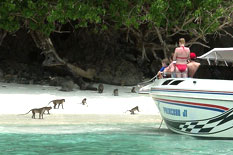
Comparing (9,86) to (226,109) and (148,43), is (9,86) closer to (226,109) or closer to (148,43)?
(148,43)

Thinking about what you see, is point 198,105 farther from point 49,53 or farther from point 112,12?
point 49,53

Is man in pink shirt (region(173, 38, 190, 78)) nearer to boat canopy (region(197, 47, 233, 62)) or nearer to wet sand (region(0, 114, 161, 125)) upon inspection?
boat canopy (region(197, 47, 233, 62))

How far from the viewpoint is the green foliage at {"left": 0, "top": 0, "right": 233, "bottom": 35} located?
17.4m

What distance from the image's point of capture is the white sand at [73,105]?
12.7 meters

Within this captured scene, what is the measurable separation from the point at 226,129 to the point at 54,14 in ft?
31.3

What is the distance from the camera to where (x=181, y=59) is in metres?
10.8

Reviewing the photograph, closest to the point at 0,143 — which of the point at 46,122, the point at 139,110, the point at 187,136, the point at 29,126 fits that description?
the point at 29,126

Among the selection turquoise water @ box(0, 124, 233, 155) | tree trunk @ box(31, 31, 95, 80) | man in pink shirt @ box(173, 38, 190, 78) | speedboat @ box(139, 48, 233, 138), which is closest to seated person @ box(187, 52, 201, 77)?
man in pink shirt @ box(173, 38, 190, 78)

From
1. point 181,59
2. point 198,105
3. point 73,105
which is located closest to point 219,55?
point 181,59

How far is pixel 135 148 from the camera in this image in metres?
8.95

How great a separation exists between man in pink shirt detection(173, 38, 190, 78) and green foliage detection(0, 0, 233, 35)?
658 centimetres

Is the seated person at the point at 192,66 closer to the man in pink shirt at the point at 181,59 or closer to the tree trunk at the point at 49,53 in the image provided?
the man in pink shirt at the point at 181,59

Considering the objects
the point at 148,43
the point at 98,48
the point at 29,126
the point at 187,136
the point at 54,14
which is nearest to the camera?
the point at 187,136

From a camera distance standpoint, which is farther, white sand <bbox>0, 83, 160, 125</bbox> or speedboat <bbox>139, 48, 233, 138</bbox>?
white sand <bbox>0, 83, 160, 125</bbox>
